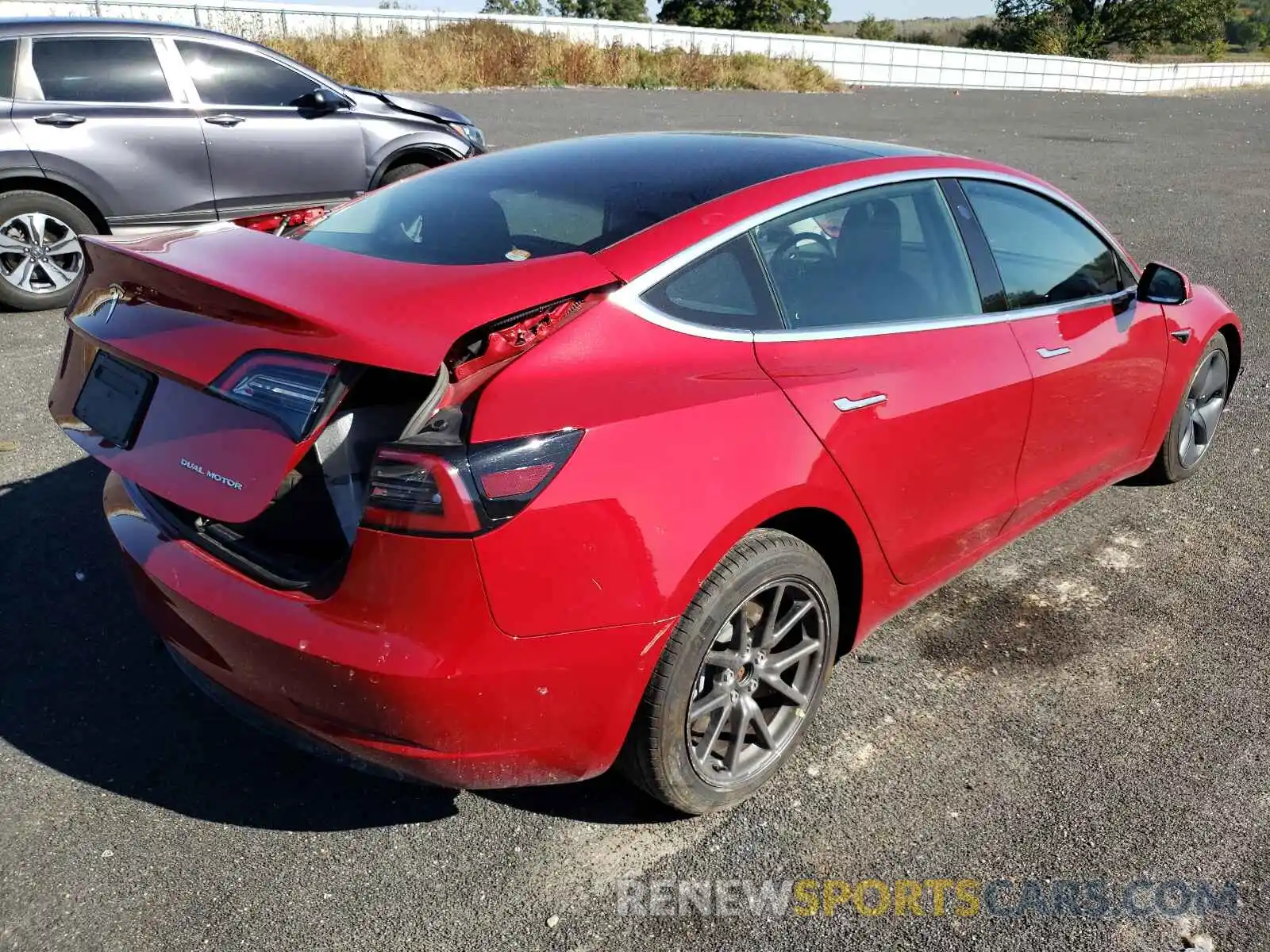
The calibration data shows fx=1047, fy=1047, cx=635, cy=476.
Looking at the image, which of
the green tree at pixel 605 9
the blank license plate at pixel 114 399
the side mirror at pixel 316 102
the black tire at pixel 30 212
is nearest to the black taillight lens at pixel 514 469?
the blank license plate at pixel 114 399

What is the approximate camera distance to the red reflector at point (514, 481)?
2.14 m

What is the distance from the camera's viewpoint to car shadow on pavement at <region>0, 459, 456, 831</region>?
2760 mm

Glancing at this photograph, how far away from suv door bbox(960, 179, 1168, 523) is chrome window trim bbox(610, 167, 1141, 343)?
0.06ft

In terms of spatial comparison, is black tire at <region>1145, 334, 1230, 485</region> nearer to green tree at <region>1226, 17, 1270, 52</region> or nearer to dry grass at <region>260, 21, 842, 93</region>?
dry grass at <region>260, 21, 842, 93</region>

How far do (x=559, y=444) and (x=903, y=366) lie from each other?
4.00 ft

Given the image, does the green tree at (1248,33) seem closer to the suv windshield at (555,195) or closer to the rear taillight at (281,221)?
the suv windshield at (555,195)

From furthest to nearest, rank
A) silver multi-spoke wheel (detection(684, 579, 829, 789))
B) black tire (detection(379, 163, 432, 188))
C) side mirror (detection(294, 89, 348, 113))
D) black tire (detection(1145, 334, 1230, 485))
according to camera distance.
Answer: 1. black tire (detection(379, 163, 432, 188))
2. side mirror (detection(294, 89, 348, 113))
3. black tire (detection(1145, 334, 1230, 485))
4. silver multi-spoke wheel (detection(684, 579, 829, 789))

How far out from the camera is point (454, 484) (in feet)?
6.94

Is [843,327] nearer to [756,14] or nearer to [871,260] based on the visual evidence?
[871,260]

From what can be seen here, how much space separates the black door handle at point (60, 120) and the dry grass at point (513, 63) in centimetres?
1570

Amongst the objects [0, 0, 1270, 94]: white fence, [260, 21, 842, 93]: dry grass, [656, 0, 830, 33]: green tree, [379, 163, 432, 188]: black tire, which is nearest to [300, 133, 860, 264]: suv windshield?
[379, 163, 432, 188]: black tire

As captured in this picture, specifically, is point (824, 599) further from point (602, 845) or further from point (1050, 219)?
point (1050, 219)

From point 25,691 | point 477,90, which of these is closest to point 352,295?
point 25,691

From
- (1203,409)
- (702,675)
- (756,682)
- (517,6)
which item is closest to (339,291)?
(702,675)
